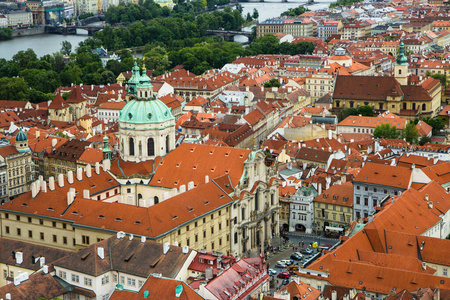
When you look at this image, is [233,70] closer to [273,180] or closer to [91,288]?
[273,180]

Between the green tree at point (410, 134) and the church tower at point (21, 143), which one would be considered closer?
the church tower at point (21, 143)

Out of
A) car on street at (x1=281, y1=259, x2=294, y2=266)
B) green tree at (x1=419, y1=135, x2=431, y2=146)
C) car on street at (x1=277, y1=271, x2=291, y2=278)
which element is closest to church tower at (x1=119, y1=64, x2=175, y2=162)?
car on street at (x1=281, y1=259, x2=294, y2=266)

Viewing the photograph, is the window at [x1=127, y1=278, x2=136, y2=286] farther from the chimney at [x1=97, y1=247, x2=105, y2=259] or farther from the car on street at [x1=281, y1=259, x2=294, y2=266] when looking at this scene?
the car on street at [x1=281, y1=259, x2=294, y2=266]

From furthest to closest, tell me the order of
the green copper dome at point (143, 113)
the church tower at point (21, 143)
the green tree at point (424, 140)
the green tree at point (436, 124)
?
the green tree at point (436, 124)
the green tree at point (424, 140)
the church tower at point (21, 143)
the green copper dome at point (143, 113)

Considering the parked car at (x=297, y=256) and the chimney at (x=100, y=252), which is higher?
the chimney at (x=100, y=252)

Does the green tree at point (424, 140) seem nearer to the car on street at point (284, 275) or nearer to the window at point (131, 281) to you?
the car on street at point (284, 275)

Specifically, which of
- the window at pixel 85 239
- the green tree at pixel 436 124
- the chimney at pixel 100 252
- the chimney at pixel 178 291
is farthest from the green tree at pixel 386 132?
the chimney at pixel 178 291
